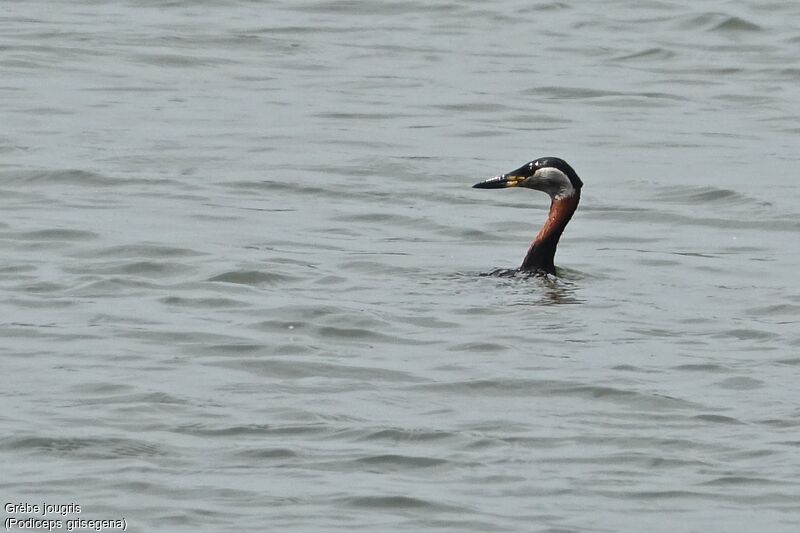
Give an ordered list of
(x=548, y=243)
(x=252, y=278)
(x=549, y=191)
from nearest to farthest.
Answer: (x=252, y=278), (x=548, y=243), (x=549, y=191)

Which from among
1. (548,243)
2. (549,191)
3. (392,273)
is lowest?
(392,273)

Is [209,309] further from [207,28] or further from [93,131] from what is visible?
[207,28]

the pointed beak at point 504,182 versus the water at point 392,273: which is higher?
the pointed beak at point 504,182

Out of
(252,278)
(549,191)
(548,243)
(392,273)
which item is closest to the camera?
(252,278)

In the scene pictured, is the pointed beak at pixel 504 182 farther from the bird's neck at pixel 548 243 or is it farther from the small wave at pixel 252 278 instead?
the small wave at pixel 252 278

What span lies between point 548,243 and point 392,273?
1066 millimetres

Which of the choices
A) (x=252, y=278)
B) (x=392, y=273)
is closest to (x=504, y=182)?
(x=392, y=273)

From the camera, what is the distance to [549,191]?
1421 cm

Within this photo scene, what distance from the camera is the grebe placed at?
1388cm

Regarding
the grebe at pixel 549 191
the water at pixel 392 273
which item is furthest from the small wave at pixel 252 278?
the grebe at pixel 549 191

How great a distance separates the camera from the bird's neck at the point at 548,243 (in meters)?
13.9

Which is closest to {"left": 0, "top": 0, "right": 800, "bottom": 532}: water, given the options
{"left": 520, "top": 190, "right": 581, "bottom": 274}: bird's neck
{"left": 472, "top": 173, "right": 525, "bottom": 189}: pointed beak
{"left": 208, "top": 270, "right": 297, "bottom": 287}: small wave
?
{"left": 208, "top": 270, "right": 297, "bottom": 287}: small wave

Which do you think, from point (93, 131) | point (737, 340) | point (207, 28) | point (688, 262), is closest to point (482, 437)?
point (737, 340)

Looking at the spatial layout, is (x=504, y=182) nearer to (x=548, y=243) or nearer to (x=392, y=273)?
(x=548, y=243)
